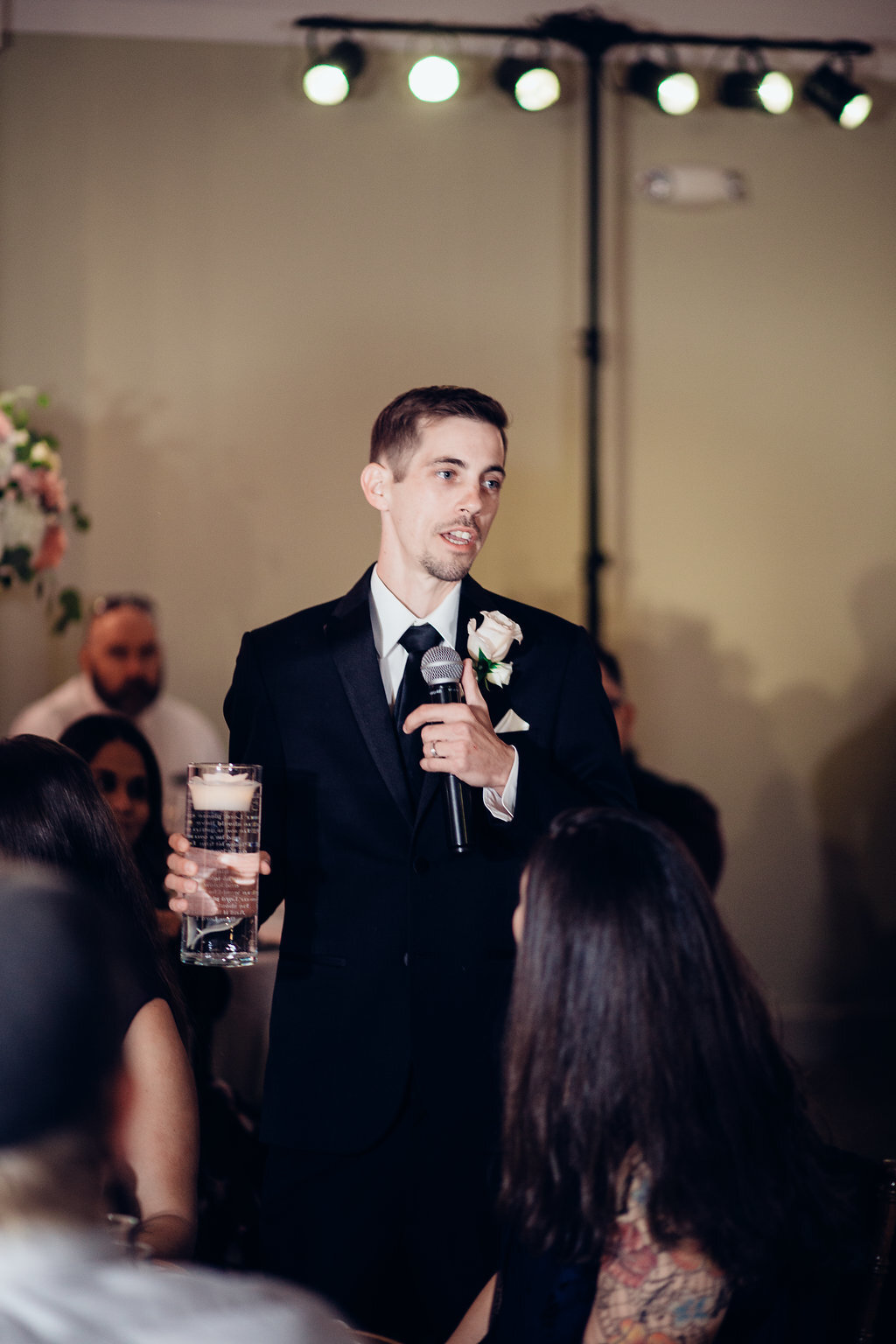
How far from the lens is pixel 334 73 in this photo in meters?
4.43

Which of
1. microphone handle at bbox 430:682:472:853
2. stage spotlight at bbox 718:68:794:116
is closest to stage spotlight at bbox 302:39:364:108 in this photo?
stage spotlight at bbox 718:68:794:116

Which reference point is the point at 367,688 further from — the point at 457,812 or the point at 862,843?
the point at 862,843

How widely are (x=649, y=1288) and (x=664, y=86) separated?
14.9 ft

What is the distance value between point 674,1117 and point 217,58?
450cm

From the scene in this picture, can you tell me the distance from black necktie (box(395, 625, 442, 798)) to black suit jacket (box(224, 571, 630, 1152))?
0.14 ft

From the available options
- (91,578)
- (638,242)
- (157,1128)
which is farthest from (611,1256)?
(638,242)

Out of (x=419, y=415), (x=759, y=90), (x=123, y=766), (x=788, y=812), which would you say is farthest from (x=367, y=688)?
(x=759, y=90)

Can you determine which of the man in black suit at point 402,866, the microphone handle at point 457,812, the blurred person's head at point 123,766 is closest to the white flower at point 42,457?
the blurred person's head at point 123,766

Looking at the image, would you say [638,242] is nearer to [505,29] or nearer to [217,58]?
[505,29]

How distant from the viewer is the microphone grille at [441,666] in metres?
1.61

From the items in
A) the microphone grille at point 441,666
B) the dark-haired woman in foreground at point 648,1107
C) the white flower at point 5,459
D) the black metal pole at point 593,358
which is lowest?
the dark-haired woman in foreground at point 648,1107

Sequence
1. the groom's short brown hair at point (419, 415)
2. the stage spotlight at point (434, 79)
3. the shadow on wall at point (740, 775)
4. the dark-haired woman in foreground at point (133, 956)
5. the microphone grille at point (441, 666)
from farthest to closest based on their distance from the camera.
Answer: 1. the shadow on wall at point (740, 775)
2. the stage spotlight at point (434, 79)
3. the groom's short brown hair at point (419, 415)
4. the microphone grille at point (441, 666)
5. the dark-haired woman in foreground at point (133, 956)

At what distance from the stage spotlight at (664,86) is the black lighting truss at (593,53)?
0.11 m

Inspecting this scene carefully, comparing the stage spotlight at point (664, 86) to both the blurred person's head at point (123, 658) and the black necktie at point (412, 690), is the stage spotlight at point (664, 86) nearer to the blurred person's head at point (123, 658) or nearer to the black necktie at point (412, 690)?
the blurred person's head at point (123, 658)
